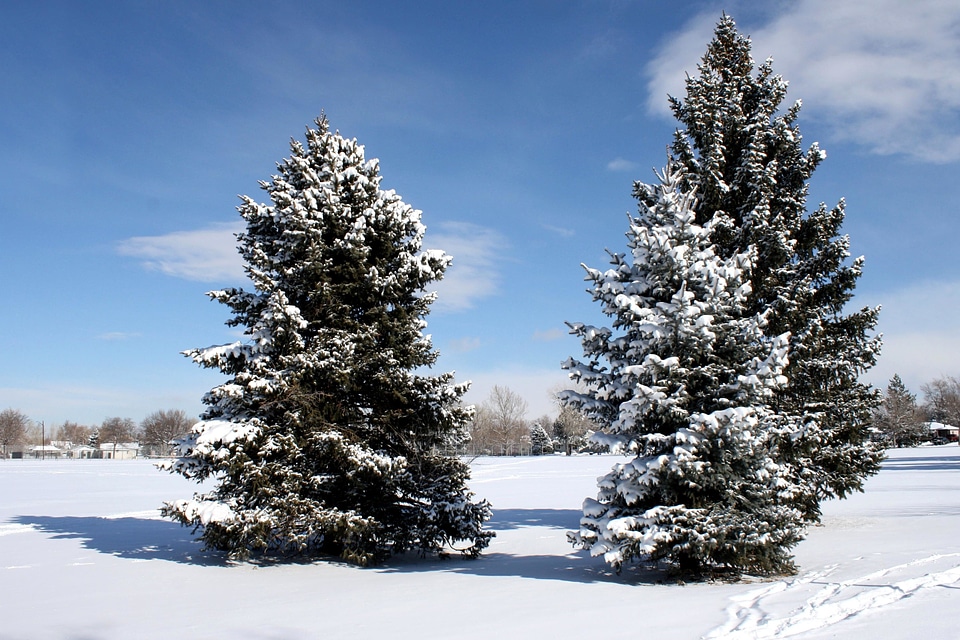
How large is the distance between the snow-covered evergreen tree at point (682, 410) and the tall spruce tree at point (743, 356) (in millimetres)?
30

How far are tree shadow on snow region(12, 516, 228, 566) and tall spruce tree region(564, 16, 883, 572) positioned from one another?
301 inches

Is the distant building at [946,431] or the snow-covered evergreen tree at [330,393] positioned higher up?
the snow-covered evergreen tree at [330,393]

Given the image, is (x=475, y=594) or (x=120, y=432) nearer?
(x=475, y=594)

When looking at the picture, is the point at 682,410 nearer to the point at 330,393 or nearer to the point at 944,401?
the point at 330,393

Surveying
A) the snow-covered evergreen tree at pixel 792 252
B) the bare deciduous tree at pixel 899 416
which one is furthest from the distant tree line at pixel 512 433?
the snow-covered evergreen tree at pixel 792 252

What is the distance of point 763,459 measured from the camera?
972 cm

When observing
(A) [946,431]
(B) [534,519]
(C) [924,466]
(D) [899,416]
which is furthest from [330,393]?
(A) [946,431]

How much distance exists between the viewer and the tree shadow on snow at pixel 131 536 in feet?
41.7

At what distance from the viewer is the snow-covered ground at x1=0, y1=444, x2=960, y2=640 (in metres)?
6.79

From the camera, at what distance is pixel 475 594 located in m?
8.98

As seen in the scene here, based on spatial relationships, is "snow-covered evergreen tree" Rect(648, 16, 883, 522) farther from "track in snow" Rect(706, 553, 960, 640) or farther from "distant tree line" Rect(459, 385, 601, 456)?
"distant tree line" Rect(459, 385, 601, 456)

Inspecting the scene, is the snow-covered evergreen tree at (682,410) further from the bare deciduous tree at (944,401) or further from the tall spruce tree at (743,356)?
the bare deciduous tree at (944,401)

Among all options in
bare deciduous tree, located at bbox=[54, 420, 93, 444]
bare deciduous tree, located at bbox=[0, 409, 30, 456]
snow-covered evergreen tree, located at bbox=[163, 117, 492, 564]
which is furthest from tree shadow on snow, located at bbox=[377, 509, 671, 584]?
bare deciduous tree, located at bbox=[54, 420, 93, 444]

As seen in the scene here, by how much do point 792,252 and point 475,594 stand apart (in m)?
11.2
